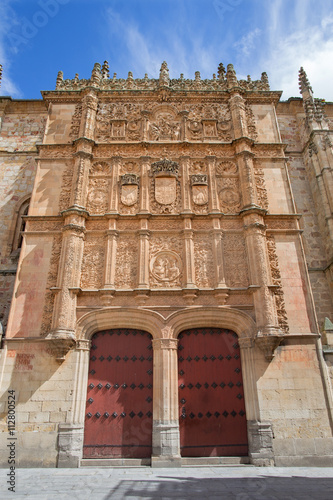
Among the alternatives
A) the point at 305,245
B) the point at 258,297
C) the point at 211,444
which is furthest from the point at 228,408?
the point at 305,245

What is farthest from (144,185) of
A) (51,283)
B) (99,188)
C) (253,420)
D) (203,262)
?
(253,420)

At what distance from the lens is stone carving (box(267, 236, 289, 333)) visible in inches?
397

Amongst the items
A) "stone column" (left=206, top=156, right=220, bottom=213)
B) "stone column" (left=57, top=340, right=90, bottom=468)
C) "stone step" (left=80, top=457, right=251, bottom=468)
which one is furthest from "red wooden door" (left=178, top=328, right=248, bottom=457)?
"stone column" (left=206, top=156, right=220, bottom=213)

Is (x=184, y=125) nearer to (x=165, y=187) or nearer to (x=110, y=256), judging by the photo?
(x=165, y=187)

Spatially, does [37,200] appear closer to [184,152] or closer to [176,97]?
[184,152]

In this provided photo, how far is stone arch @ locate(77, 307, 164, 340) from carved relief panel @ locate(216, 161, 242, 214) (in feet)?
14.2

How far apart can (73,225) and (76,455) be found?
615 cm

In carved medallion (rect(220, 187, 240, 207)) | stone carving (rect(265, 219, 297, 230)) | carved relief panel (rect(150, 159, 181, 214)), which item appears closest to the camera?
stone carving (rect(265, 219, 297, 230))

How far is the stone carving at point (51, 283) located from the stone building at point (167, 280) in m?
0.05

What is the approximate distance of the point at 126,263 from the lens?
35.5 ft

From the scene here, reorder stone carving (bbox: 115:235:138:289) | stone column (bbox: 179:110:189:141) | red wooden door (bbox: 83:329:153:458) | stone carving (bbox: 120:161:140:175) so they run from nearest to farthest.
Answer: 1. red wooden door (bbox: 83:329:153:458)
2. stone carving (bbox: 115:235:138:289)
3. stone carving (bbox: 120:161:140:175)
4. stone column (bbox: 179:110:189:141)

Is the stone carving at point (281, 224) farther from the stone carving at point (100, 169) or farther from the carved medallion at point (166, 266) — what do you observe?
the stone carving at point (100, 169)

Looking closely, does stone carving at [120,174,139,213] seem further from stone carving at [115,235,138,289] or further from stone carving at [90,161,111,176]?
stone carving at [115,235,138,289]

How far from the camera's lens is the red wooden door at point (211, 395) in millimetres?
9125
